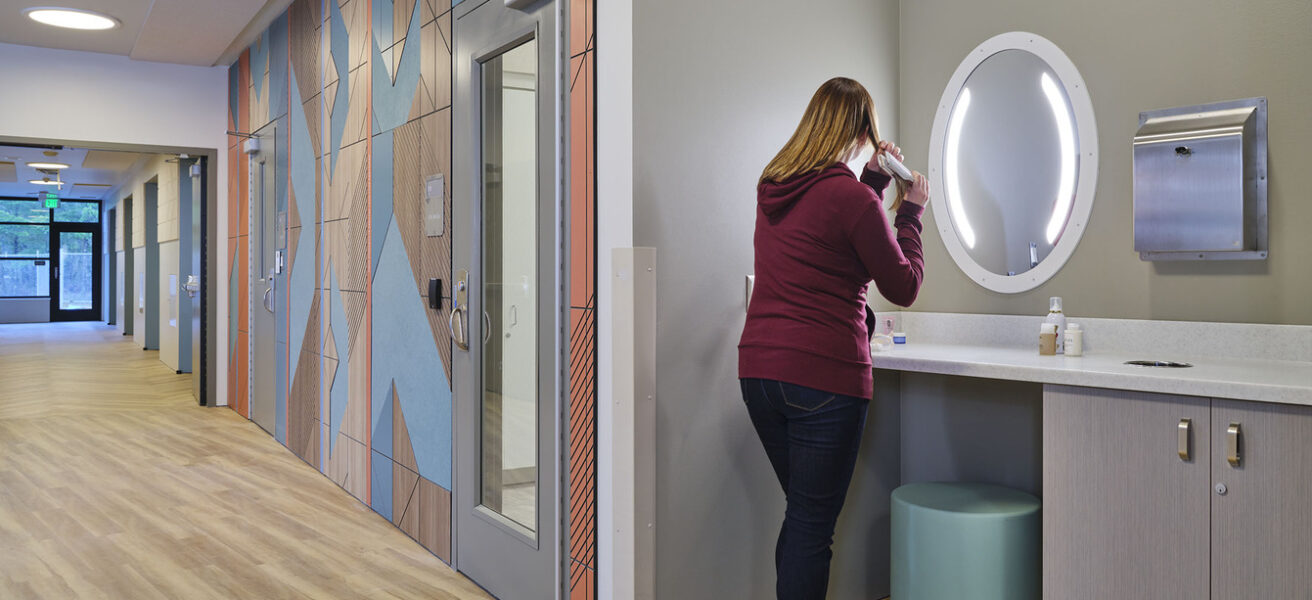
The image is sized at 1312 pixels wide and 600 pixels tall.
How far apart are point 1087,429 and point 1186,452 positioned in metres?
0.21

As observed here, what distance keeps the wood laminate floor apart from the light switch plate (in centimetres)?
123

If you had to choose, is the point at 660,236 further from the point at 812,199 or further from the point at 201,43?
the point at 201,43

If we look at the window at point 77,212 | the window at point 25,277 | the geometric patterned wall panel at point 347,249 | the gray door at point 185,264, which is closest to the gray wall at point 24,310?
the window at point 25,277

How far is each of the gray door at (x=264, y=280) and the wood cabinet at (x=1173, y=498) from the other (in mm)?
4645

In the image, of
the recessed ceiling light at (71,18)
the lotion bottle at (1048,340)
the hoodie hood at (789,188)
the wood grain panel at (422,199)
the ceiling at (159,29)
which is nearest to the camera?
the hoodie hood at (789,188)

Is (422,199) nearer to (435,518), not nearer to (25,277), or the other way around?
(435,518)

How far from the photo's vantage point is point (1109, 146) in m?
2.41

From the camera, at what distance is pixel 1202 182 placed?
2195mm

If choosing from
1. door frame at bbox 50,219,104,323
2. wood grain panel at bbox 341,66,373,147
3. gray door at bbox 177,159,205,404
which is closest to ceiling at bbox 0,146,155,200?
door frame at bbox 50,219,104,323

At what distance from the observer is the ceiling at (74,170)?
9852 millimetres

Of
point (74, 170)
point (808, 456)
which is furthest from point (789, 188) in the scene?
point (74, 170)

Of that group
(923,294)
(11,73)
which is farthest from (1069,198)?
(11,73)

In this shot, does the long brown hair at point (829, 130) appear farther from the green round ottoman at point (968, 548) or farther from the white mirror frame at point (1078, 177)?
the green round ottoman at point (968, 548)

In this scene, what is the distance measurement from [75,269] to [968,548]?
19.2m
